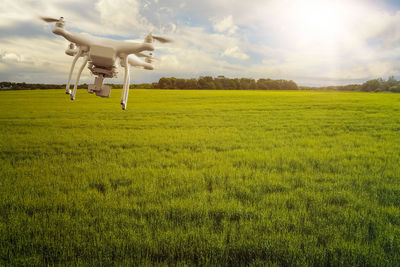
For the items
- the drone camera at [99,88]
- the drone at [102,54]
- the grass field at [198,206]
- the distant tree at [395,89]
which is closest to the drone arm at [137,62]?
the drone at [102,54]

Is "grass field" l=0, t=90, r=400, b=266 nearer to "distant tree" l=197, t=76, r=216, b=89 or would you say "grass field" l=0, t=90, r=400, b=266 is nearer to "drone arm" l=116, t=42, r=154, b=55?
"drone arm" l=116, t=42, r=154, b=55

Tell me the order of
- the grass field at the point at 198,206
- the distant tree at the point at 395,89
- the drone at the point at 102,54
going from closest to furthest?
the drone at the point at 102,54 → the grass field at the point at 198,206 → the distant tree at the point at 395,89

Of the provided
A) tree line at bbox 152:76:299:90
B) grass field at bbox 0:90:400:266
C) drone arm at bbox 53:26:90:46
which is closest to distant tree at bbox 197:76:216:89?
tree line at bbox 152:76:299:90

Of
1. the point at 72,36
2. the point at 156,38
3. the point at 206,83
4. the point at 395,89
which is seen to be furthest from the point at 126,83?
the point at 395,89

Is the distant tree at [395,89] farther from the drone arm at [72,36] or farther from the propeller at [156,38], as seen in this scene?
the drone arm at [72,36]

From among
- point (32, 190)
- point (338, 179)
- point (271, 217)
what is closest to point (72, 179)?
point (32, 190)

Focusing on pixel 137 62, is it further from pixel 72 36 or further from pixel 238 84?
pixel 238 84

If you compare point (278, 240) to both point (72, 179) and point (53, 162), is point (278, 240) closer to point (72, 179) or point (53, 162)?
point (72, 179)

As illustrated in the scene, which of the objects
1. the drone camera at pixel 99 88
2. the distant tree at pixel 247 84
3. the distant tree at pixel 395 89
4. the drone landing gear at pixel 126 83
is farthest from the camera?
the distant tree at pixel 247 84

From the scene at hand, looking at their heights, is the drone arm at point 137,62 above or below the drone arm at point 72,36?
below
